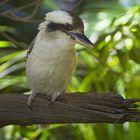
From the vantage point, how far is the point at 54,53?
63.5 inches

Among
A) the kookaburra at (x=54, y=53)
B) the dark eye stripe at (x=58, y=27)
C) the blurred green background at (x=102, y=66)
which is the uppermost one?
the dark eye stripe at (x=58, y=27)

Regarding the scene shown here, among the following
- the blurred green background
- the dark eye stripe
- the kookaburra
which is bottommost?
the blurred green background

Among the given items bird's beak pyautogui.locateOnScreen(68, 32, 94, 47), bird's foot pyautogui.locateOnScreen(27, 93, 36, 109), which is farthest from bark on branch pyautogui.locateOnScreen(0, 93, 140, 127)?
bird's beak pyautogui.locateOnScreen(68, 32, 94, 47)

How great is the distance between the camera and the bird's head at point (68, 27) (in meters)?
1.55

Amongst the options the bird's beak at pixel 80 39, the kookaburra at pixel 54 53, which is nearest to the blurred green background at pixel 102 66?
the kookaburra at pixel 54 53

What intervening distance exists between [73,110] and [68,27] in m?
0.24

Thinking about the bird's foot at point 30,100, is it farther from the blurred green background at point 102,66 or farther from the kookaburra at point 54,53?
the blurred green background at point 102,66

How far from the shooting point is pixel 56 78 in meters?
1.67

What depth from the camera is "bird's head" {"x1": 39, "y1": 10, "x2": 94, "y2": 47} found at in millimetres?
1547

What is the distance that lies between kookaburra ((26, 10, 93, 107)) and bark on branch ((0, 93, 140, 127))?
0.12 feet

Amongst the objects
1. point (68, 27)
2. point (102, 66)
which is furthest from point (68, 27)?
point (102, 66)

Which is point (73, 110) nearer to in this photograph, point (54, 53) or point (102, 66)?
point (54, 53)

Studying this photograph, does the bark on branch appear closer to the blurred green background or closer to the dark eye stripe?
the dark eye stripe

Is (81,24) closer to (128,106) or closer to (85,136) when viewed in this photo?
(128,106)
